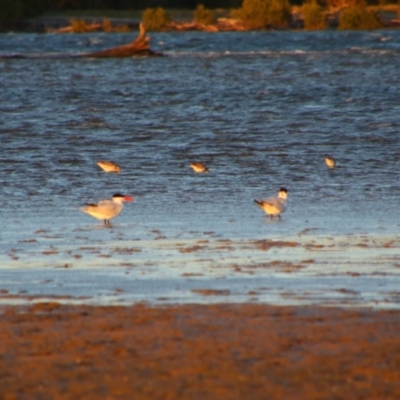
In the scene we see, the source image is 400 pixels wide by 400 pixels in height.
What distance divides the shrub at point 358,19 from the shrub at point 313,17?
3.57 feet

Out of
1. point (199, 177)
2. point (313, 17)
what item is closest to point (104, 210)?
point (199, 177)

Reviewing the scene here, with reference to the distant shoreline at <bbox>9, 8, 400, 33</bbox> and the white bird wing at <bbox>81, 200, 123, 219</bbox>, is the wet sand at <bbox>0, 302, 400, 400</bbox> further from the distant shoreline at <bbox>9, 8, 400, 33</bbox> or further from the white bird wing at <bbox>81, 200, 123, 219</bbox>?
the distant shoreline at <bbox>9, 8, 400, 33</bbox>

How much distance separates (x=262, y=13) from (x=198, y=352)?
184ft

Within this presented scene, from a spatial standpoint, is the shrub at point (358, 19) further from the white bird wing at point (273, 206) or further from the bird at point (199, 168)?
the white bird wing at point (273, 206)

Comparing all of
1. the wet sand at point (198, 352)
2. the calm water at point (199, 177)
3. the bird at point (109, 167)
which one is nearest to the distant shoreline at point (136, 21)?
the calm water at point (199, 177)

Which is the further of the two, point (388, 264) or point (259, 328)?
point (388, 264)

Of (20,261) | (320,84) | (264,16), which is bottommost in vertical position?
(264,16)

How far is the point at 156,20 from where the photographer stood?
6150 centimetres

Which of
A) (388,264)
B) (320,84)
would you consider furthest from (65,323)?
(320,84)

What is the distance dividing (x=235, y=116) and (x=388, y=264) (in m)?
16.1

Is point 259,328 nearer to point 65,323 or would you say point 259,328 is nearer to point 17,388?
point 65,323

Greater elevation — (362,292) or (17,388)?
(17,388)

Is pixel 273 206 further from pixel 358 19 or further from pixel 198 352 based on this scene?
pixel 358 19

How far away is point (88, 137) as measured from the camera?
858 inches
